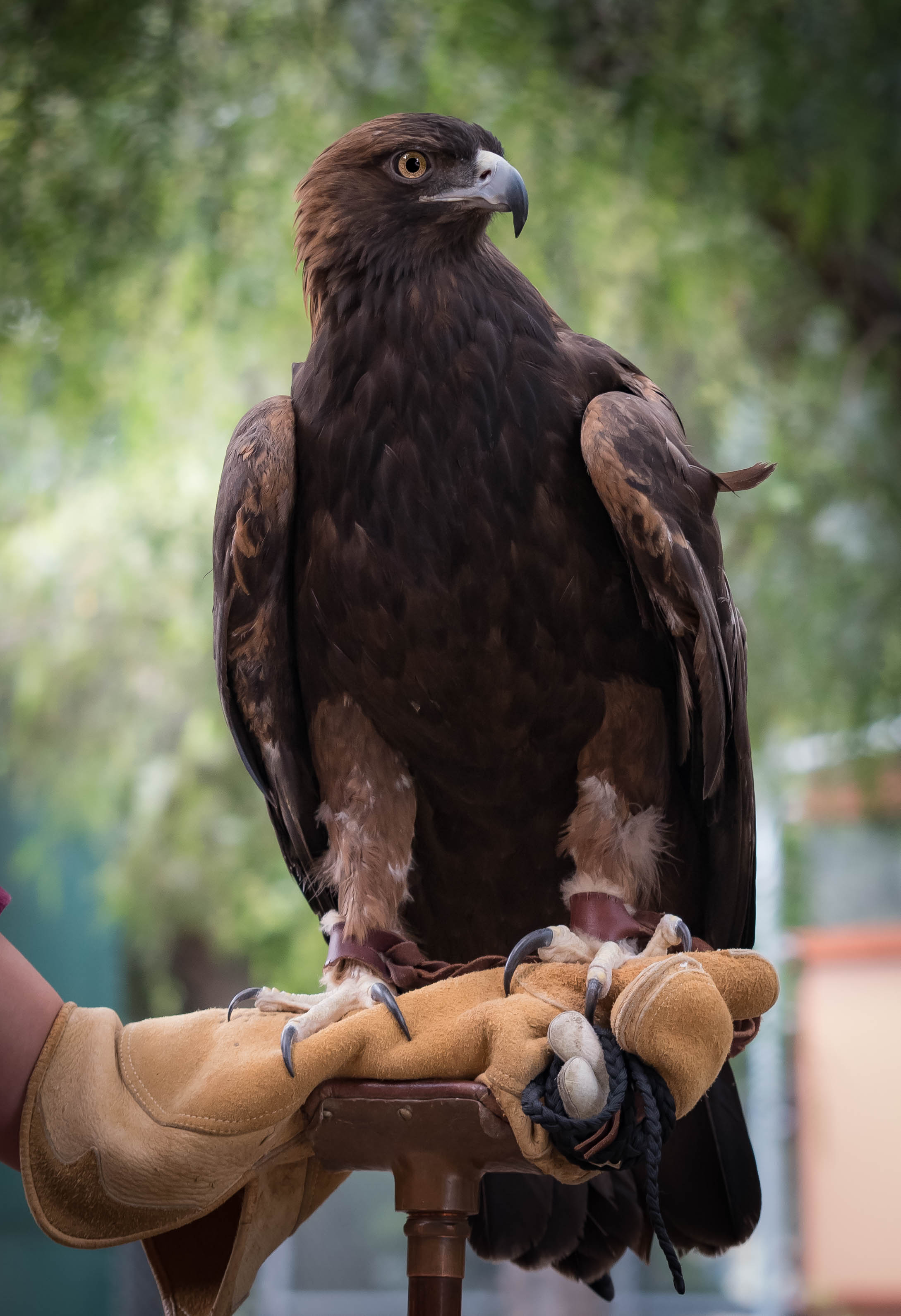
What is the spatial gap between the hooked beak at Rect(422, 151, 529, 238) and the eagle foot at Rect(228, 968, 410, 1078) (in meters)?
1.26

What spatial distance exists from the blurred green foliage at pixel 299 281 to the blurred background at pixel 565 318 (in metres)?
0.01

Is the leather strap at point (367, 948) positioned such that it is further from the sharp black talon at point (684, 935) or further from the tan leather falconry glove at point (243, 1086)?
the sharp black talon at point (684, 935)

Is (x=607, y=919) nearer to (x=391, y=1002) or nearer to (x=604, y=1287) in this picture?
(x=391, y=1002)

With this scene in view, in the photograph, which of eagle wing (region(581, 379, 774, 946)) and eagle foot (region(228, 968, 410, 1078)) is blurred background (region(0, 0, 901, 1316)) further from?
eagle foot (region(228, 968, 410, 1078))

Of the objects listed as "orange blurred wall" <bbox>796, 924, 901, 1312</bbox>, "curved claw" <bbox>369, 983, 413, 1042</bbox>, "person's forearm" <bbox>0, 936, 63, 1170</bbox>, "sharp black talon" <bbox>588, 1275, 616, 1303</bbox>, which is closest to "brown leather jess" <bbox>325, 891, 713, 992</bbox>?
"curved claw" <bbox>369, 983, 413, 1042</bbox>

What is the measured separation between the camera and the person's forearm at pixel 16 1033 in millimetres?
1567

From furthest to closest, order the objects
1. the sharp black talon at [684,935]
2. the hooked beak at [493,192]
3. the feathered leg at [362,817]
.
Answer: the feathered leg at [362,817]
the hooked beak at [493,192]
the sharp black talon at [684,935]

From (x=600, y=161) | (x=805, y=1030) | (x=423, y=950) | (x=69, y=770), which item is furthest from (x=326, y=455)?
(x=805, y=1030)

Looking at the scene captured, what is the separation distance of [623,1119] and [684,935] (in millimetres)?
472

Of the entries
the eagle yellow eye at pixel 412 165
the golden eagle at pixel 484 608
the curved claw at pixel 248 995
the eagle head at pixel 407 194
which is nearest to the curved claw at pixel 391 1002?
the golden eagle at pixel 484 608

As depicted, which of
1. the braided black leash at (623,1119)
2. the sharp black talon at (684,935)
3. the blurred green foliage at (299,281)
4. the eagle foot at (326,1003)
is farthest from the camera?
the blurred green foliage at (299,281)

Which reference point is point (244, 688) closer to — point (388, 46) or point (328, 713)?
point (328, 713)

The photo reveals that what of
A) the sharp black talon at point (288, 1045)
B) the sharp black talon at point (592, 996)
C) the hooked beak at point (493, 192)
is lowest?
the sharp black talon at point (288, 1045)

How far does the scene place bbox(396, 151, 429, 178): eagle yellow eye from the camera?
6.77ft
